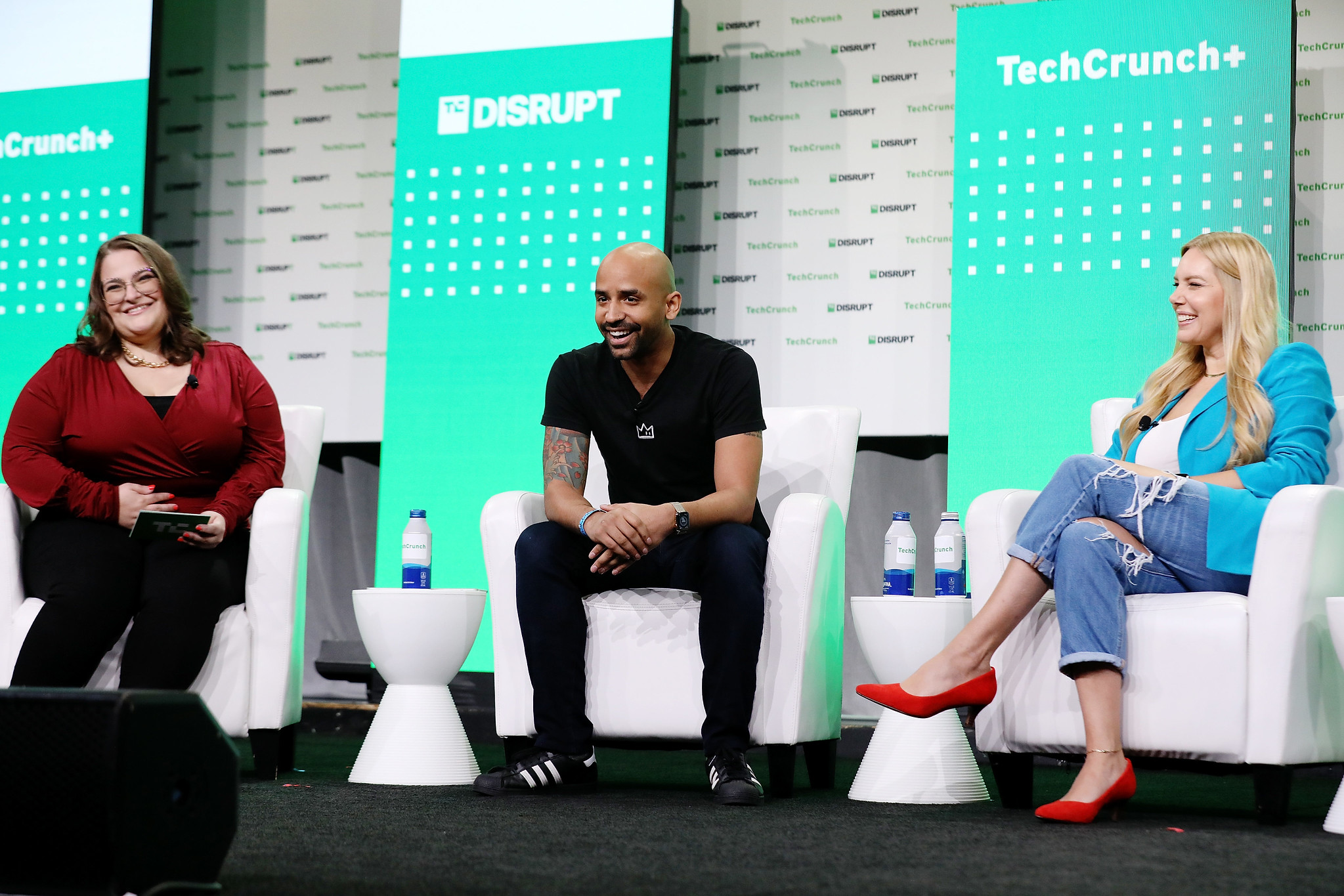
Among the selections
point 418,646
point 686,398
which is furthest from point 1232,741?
point 418,646

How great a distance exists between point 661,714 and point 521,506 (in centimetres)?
52

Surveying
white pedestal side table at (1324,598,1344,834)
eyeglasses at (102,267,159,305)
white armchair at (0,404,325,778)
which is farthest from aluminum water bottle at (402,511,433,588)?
white pedestal side table at (1324,598,1344,834)

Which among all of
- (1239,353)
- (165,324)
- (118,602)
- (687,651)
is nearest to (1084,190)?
(1239,353)

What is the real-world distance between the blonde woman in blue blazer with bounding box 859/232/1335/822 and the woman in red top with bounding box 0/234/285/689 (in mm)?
1351

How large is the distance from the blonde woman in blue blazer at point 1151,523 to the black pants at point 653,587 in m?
0.28

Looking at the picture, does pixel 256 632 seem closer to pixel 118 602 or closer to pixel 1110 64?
pixel 118 602

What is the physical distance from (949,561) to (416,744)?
45.4 inches

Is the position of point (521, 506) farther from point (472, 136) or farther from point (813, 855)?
point (472, 136)

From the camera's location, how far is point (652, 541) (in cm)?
250

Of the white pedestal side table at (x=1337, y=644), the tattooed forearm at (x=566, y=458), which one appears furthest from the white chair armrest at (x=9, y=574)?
the white pedestal side table at (x=1337, y=644)

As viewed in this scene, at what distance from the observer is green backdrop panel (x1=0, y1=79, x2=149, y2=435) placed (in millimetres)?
4711

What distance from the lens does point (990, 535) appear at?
2504 mm

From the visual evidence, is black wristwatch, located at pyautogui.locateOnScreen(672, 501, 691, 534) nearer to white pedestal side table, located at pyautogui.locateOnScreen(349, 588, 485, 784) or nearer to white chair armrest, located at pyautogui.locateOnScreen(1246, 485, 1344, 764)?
white pedestal side table, located at pyautogui.locateOnScreen(349, 588, 485, 784)

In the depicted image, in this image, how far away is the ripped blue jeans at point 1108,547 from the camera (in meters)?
2.25
